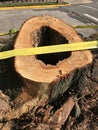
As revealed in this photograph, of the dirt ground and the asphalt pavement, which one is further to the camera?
the asphalt pavement

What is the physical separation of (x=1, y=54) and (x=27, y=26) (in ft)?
2.51

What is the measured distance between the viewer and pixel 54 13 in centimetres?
1426

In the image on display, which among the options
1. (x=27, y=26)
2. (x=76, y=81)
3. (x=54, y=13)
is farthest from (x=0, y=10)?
(x=76, y=81)

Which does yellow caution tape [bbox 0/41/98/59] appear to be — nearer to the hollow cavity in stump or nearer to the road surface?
the hollow cavity in stump

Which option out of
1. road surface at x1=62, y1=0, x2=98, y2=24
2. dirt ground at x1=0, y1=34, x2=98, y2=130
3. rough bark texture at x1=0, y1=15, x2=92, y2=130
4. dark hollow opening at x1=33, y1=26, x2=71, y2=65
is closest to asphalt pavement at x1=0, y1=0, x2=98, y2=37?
road surface at x1=62, y1=0, x2=98, y2=24

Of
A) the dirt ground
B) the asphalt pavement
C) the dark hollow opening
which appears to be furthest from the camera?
the asphalt pavement

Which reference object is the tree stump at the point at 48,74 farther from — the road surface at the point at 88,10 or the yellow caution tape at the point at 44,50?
the road surface at the point at 88,10

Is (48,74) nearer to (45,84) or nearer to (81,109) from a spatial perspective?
(45,84)

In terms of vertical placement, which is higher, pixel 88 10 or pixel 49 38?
pixel 49 38

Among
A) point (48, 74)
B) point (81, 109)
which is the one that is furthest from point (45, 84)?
point (81, 109)

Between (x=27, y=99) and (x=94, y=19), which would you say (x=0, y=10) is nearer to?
(x=94, y=19)

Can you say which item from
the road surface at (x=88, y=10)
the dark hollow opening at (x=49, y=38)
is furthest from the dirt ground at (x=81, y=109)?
the road surface at (x=88, y=10)

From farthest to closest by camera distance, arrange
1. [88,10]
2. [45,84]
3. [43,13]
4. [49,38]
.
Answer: [88,10]
[43,13]
[49,38]
[45,84]

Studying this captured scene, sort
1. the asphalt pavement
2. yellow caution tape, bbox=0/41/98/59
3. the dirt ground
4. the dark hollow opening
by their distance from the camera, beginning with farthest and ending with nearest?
the asphalt pavement < the dark hollow opening < yellow caution tape, bbox=0/41/98/59 < the dirt ground
